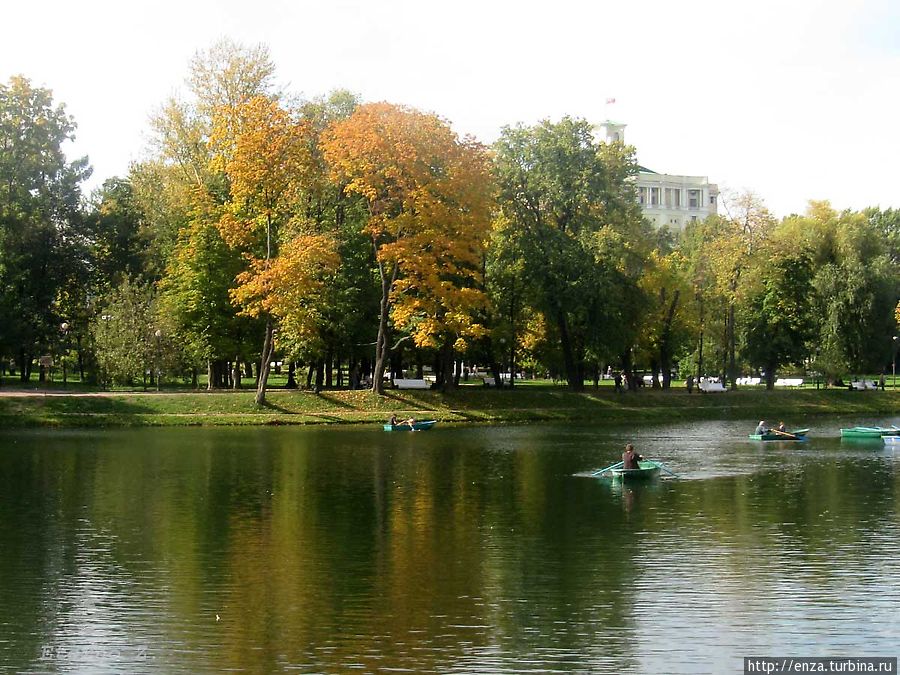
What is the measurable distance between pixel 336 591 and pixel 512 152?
203 ft

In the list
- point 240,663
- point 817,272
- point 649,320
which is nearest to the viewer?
point 240,663

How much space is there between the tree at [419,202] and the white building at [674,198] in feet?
333

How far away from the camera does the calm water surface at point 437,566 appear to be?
56.5 ft

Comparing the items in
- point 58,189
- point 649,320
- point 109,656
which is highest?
point 58,189

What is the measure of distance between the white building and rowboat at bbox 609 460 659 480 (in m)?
131

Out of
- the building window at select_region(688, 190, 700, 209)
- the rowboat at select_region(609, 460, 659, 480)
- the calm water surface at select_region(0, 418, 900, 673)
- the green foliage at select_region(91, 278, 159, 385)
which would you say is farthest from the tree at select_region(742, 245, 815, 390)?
the building window at select_region(688, 190, 700, 209)

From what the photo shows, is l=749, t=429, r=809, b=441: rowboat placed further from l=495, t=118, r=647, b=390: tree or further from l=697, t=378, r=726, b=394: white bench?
l=697, t=378, r=726, b=394: white bench

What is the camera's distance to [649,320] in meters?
83.4

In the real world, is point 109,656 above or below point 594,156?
below

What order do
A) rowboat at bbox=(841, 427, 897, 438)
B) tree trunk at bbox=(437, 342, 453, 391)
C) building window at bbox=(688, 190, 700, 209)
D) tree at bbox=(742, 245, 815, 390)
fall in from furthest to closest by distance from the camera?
building window at bbox=(688, 190, 700, 209) < tree at bbox=(742, 245, 815, 390) < tree trunk at bbox=(437, 342, 453, 391) < rowboat at bbox=(841, 427, 897, 438)

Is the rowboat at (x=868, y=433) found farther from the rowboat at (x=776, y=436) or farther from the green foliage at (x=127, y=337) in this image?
the green foliage at (x=127, y=337)

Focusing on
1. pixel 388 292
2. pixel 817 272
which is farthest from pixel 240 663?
pixel 817 272

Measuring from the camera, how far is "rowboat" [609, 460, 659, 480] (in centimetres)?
3856

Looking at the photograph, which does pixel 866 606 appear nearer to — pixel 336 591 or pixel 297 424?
pixel 336 591
